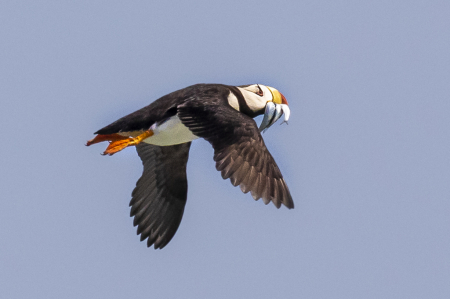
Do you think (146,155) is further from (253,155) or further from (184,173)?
(253,155)

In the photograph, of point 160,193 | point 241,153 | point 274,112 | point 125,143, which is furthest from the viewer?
point 160,193

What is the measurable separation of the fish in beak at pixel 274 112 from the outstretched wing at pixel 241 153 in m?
1.27

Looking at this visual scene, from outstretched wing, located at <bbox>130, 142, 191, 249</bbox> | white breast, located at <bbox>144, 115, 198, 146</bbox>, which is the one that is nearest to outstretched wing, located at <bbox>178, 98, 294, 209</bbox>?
white breast, located at <bbox>144, 115, 198, 146</bbox>

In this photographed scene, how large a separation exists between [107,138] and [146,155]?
5.04 feet

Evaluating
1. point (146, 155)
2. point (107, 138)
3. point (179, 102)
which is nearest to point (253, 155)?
point (179, 102)

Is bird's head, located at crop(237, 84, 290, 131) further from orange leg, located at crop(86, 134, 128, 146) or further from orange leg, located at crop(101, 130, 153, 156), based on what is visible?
orange leg, located at crop(86, 134, 128, 146)

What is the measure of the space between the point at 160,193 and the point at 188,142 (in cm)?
86

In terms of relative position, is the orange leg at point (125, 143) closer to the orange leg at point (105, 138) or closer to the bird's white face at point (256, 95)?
the orange leg at point (105, 138)

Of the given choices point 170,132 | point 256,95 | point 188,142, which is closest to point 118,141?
point 170,132

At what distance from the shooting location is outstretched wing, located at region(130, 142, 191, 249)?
457 inches

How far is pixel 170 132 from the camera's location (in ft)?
35.0

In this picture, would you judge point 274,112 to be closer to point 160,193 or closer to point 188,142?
point 188,142

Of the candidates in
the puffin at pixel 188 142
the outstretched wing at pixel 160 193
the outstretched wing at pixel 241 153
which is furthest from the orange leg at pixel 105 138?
the outstretched wing at pixel 160 193

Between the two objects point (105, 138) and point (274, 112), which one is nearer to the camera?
point (105, 138)
